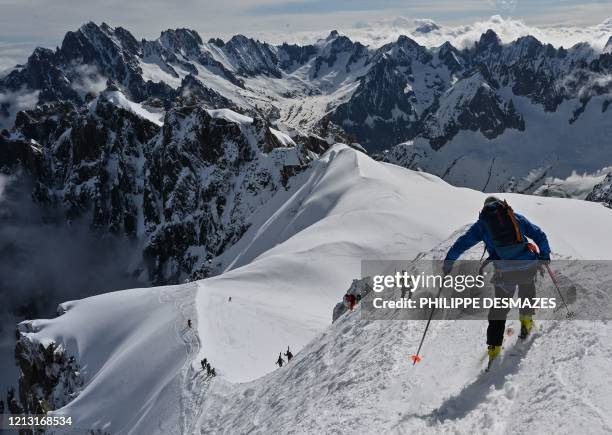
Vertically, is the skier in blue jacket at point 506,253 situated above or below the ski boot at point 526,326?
above

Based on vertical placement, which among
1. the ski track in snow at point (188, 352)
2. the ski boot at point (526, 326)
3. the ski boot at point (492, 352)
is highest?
the ski boot at point (526, 326)

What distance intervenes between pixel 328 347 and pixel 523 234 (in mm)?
8106

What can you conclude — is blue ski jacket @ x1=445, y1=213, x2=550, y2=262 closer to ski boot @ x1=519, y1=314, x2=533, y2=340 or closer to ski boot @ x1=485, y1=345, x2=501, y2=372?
ski boot @ x1=519, y1=314, x2=533, y2=340

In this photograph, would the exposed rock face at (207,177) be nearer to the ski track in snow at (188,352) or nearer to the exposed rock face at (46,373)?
the exposed rock face at (46,373)

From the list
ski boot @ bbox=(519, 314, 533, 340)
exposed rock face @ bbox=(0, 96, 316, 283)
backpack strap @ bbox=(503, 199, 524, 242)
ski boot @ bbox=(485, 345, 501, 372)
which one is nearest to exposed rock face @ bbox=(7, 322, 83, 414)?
ski boot @ bbox=(485, 345, 501, 372)

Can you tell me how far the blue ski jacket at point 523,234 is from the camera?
10641mm

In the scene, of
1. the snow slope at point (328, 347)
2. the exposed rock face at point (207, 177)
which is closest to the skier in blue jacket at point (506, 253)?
the snow slope at point (328, 347)

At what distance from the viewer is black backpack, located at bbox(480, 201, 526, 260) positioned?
10484 millimetres

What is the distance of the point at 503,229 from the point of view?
10.6m

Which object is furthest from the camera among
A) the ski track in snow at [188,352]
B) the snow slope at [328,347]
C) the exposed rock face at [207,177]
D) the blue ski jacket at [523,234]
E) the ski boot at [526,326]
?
the exposed rock face at [207,177]

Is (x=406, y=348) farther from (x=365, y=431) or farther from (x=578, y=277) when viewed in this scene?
(x=578, y=277)

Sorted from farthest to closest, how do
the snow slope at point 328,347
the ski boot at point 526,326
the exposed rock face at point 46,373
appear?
1. the exposed rock face at point 46,373
2. the ski boot at point 526,326
3. the snow slope at point 328,347

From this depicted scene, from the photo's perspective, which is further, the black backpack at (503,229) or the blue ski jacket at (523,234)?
the blue ski jacket at (523,234)

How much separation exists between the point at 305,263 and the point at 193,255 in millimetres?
124286
